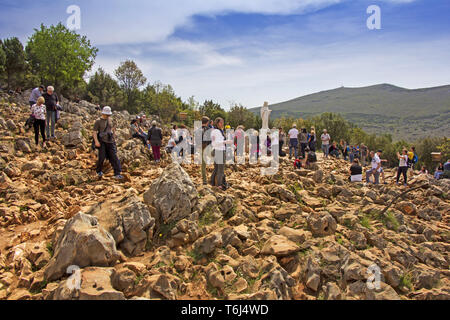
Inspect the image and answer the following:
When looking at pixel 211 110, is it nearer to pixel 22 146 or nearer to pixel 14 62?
pixel 14 62

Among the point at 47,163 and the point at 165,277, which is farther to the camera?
the point at 47,163

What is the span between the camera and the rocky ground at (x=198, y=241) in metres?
3.65

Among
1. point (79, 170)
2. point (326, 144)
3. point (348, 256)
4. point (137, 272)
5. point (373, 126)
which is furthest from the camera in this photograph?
point (373, 126)

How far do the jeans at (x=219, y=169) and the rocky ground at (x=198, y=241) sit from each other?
41 cm

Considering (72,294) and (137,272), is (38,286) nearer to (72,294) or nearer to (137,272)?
(72,294)

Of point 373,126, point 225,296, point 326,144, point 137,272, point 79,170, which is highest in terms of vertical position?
point 373,126

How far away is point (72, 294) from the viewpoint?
10.2ft

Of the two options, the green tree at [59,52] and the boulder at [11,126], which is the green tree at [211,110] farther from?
the boulder at [11,126]

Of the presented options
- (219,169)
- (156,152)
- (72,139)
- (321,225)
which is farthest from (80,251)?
(72,139)

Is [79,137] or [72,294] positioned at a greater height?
[79,137]

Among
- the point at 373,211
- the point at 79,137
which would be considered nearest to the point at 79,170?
the point at 79,137

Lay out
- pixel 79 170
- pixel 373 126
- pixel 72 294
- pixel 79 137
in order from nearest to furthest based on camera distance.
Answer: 1. pixel 72 294
2. pixel 79 170
3. pixel 79 137
4. pixel 373 126
